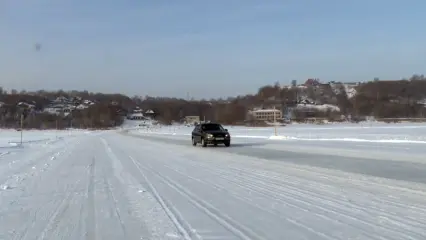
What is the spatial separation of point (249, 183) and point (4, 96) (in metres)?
199

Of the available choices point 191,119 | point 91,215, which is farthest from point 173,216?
point 191,119

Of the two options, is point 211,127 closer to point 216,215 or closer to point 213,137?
point 213,137

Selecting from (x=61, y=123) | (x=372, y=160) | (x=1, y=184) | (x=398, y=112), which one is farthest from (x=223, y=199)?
(x=61, y=123)

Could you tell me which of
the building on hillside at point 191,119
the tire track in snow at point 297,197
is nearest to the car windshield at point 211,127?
the tire track in snow at point 297,197

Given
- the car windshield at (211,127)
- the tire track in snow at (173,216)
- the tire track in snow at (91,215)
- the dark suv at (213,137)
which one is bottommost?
the tire track in snow at (91,215)

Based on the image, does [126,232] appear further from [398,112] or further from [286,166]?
[398,112]

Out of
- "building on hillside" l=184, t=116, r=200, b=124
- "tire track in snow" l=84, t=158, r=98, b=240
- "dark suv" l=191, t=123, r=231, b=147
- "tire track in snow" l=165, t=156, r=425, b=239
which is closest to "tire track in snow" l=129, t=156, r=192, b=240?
"tire track in snow" l=84, t=158, r=98, b=240

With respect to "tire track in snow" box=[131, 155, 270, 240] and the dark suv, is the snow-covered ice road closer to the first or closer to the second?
"tire track in snow" box=[131, 155, 270, 240]

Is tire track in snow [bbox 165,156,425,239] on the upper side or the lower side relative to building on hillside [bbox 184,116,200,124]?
lower

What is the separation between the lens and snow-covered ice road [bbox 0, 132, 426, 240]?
7059 millimetres

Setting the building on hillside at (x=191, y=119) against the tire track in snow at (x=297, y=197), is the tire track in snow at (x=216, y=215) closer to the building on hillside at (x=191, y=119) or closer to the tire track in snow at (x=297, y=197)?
the tire track in snow at (x=297, y=197)

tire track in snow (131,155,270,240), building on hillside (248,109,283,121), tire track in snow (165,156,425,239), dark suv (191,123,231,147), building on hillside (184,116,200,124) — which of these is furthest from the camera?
building on hillside (184,116,200,124)

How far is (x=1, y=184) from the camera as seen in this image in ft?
43.1

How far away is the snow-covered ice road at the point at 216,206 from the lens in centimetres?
706
